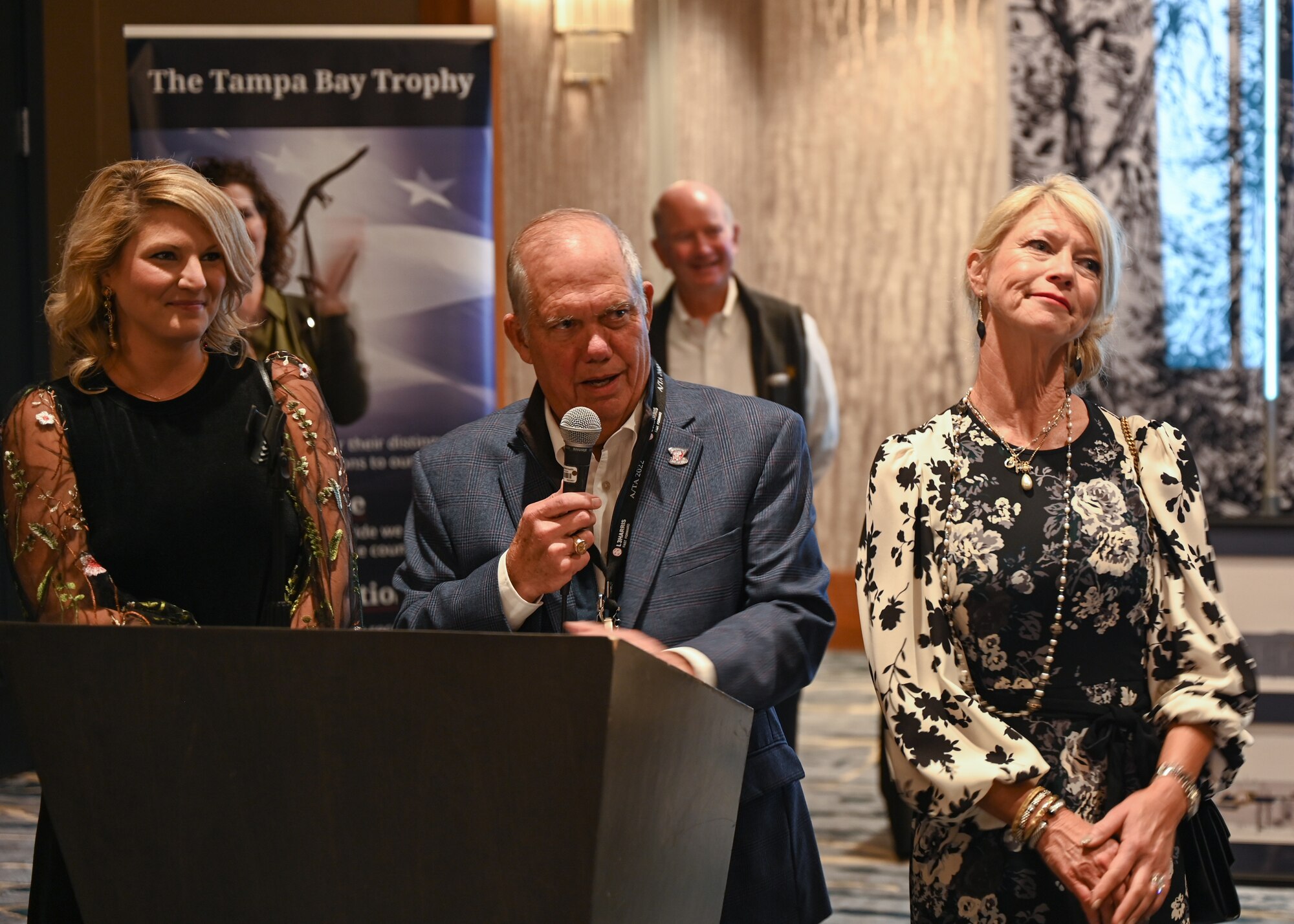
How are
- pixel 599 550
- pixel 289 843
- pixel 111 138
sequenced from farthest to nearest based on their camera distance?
pixel 111 138
pixel 599 550
pixel 289 843

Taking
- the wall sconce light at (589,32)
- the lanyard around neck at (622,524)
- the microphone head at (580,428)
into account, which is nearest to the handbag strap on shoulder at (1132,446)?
the lanyard around neck at (622,524)

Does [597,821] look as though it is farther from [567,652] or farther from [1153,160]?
[1153,160]

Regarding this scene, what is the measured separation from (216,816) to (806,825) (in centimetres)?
83

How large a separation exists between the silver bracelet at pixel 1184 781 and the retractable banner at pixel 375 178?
2.62 m

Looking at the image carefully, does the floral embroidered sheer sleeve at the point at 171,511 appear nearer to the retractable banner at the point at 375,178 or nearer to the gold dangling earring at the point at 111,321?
the gold dangling earring at the point at 111,321

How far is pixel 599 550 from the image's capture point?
181 cm

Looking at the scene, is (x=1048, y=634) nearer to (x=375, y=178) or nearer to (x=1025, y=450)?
(x=1025, y=450)

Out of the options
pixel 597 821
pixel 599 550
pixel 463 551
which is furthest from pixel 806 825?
pixel 597 821

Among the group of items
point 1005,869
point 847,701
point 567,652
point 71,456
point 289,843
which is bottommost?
point 847,701

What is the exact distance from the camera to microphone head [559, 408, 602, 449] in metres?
1.61

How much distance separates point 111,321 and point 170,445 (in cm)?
22

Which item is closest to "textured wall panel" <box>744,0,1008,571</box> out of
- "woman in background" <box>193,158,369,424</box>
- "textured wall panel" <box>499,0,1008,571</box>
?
"textured wall panel" <box>499,0,1008,571</box>

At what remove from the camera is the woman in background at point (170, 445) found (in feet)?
6.08

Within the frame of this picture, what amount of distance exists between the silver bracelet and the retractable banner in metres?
2.62
